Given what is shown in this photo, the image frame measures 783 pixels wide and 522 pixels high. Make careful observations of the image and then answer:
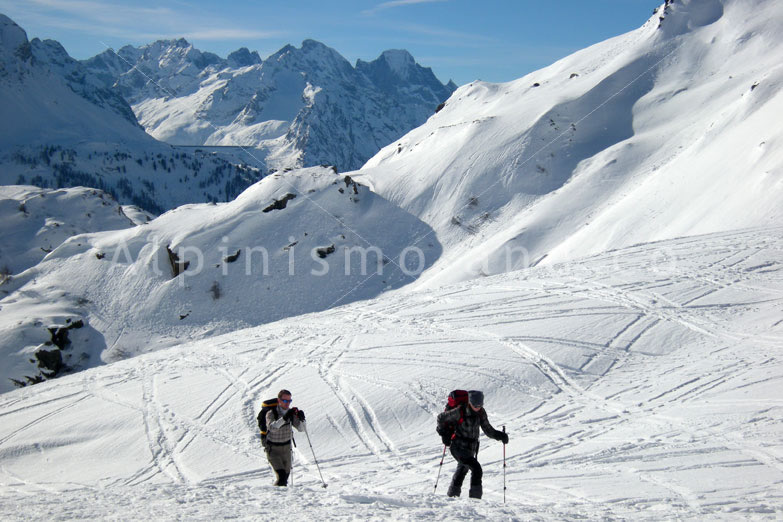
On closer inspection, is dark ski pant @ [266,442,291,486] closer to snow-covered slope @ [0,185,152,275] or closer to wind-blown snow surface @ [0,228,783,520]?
wind-blown snow surface @ [0,228,783,520]

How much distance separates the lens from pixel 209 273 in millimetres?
49812

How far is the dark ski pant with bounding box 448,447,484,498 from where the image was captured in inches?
328

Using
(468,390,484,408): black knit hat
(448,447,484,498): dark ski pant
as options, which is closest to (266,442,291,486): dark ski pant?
(448,447,484,498): dark ski pant

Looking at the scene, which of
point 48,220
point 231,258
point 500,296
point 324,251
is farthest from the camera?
point 48,220

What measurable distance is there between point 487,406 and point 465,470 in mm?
6259

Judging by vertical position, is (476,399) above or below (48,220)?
below

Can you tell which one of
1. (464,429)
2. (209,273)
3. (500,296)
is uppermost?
(209,273)

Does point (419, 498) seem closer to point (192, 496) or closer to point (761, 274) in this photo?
point (192, 496)

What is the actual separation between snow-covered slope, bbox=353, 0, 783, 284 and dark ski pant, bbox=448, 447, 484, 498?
27.1 metres

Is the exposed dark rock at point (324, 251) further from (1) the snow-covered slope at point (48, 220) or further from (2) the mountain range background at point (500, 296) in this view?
(1) the snow-covered slope at point (48, 220)

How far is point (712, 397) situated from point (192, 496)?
39.9ft

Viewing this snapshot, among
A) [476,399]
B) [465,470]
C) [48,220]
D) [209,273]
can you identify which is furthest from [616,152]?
[48,220]

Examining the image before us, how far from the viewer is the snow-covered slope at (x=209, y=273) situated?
44.7 metres

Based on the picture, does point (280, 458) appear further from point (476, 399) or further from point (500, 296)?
point (500, 296)
